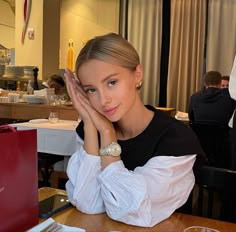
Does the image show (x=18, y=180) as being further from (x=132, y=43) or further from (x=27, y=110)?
(x=132, y=43)

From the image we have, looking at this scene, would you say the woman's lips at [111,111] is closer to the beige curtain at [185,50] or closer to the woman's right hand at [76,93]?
the woman's right hand at [76,93]

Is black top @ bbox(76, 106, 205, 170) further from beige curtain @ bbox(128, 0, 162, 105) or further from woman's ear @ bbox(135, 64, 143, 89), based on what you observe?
beige curtain @ bbox(128, 0, 162, 105)

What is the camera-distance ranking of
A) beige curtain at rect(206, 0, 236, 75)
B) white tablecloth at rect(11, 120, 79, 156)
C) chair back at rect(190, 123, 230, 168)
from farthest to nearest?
beige curtain at rect(206, 0, 236, 75)
chair back at rect(190, 123, 230, 168)
white tablecloth at rect(11, 120, 79, 156)

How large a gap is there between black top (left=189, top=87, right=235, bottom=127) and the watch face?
2813mm

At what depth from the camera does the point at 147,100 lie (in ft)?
19.1

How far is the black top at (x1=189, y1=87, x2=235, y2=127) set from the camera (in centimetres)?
371

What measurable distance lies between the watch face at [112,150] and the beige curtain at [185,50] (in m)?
4.58

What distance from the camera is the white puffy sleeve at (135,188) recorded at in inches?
33.9

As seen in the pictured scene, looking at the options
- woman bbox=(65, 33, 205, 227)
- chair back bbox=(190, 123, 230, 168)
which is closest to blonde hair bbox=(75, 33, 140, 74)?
woman bbox=(65, 33, 205, 227)

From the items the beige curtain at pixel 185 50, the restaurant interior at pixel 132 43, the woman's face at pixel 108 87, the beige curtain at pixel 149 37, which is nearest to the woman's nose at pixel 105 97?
the woman's face at pixel 108 87

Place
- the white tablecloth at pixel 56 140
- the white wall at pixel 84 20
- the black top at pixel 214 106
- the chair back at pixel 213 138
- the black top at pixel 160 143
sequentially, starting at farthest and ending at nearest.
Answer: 1. the white wall at pixel 84 20
2. the black top at pixel 214 106
3. the chair back at pixel 213 138
4. the white tablecloth at pixel 56 140
5. the black top at pixel 160 143

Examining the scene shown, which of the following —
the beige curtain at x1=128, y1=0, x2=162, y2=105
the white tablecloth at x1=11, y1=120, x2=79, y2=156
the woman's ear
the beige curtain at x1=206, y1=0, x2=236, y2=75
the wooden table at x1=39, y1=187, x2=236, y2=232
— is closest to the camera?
the wooden table at x1=39, y1=187, x2=236, y2=232

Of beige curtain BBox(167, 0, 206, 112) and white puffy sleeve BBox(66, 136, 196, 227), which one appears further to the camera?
beige curtain BBox(167, 0, 206, 112)

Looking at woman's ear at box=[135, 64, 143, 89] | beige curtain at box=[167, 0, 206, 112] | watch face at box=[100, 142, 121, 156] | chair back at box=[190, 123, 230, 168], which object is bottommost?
chair back at box=[190, 123, 230, 168]
